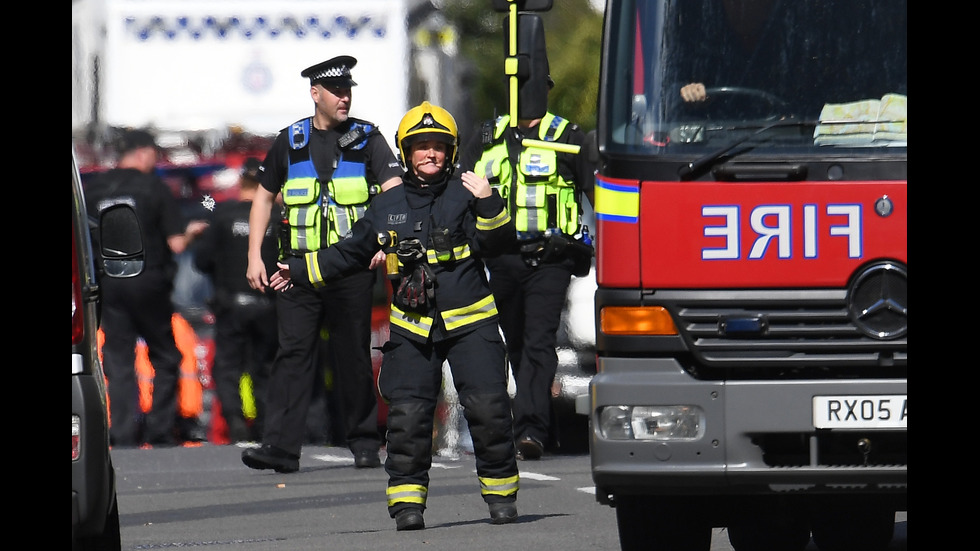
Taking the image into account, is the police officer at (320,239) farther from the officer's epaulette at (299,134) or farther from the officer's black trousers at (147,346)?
the officer's black trousers at (147,346)

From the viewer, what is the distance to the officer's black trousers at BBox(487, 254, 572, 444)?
11.9m

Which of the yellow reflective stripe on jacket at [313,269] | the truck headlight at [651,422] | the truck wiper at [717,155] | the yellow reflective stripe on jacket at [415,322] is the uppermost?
the truck wiper at [717,155]

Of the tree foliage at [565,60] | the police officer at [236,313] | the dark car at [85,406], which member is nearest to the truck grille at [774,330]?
the dark car at [85,406]

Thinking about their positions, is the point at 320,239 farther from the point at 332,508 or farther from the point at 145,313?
the point at 145,313

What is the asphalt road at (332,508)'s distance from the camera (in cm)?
885

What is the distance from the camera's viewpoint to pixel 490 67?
43750mm

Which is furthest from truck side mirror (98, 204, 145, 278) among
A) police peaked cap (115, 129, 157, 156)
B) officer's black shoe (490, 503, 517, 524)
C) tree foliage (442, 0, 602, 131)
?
tree foliage (442, 0, 602, 131)

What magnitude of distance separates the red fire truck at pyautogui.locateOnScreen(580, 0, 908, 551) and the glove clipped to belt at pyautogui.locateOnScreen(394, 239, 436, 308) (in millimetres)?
1824

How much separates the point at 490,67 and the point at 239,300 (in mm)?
30177

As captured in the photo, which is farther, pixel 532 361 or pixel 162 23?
pixel 162 23

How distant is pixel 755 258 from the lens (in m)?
6.89

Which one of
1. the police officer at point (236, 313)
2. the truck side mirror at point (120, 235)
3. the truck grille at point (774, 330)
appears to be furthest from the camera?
the police officer at point (236, 313)
